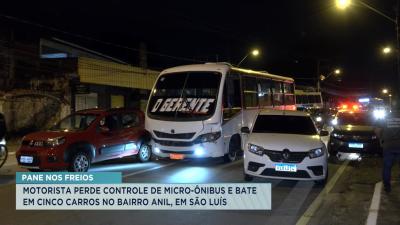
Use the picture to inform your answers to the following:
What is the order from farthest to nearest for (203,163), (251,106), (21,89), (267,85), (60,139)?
(21,89) → (267,85) → (251,106) → (203,163) → (60,139)

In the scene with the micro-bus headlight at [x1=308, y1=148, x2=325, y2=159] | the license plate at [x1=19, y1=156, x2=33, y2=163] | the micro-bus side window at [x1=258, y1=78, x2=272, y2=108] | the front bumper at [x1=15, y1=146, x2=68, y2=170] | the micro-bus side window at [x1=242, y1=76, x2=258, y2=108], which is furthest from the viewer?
the micro-bus side window at [x1=258, y1=78, x2=272, y2=108]

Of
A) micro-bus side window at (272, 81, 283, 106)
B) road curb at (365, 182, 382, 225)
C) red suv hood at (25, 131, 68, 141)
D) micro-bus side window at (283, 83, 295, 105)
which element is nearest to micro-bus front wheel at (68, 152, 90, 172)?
red suv hood at (25, 131, 68, 141)

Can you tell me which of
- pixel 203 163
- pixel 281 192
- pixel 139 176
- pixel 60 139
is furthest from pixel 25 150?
pixel 281 192

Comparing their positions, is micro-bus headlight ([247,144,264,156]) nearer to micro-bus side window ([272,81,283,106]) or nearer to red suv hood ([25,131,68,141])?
red suv hood ([25,131,68,141])

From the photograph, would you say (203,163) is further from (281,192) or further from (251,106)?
(281,192)

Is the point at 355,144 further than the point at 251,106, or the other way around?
the point at 251,106

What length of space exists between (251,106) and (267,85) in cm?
263

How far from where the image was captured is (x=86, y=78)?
28.2 metres

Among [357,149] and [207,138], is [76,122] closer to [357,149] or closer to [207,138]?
[207,138]

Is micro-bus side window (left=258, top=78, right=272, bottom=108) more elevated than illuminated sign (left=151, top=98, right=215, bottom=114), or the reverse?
micro-bus side window (left=258, top=78, right=272, bottom=108)

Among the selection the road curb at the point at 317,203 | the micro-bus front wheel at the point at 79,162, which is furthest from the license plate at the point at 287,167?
the micro-bus front wheel at the point at 79,162

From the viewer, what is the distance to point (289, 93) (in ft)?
75.4

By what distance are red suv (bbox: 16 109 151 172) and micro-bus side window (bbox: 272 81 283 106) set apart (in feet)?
22.9

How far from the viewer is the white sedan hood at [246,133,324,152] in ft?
33.9
